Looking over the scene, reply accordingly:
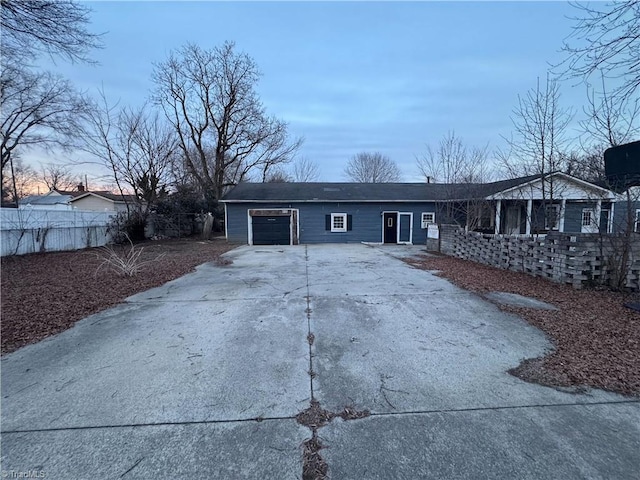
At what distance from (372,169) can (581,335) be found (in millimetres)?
36404

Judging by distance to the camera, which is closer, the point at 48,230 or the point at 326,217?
the point at 48,230

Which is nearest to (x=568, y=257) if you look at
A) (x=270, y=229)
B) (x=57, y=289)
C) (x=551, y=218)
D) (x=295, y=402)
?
(x=551, y=218)

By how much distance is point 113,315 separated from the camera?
15.6 feet

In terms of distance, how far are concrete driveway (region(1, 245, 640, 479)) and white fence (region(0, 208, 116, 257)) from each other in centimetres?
864

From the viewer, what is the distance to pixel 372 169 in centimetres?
3856

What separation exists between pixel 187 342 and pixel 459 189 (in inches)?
527

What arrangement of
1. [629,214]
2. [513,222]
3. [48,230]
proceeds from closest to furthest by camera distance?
[629,214] → [48,230] → [513,222]

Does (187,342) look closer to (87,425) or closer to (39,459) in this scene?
(87,425)

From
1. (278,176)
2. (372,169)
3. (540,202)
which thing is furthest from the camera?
(372,169)

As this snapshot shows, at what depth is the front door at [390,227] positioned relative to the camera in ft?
59.5

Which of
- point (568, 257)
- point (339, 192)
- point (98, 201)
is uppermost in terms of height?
point (98, 201)

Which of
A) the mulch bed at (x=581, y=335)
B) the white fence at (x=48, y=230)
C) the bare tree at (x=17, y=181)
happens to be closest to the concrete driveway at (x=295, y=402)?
the mulch bed at (x=581, y=335)

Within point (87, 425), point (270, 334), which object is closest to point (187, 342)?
point (270, 334)

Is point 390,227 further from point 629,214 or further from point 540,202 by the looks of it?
point 629,214
